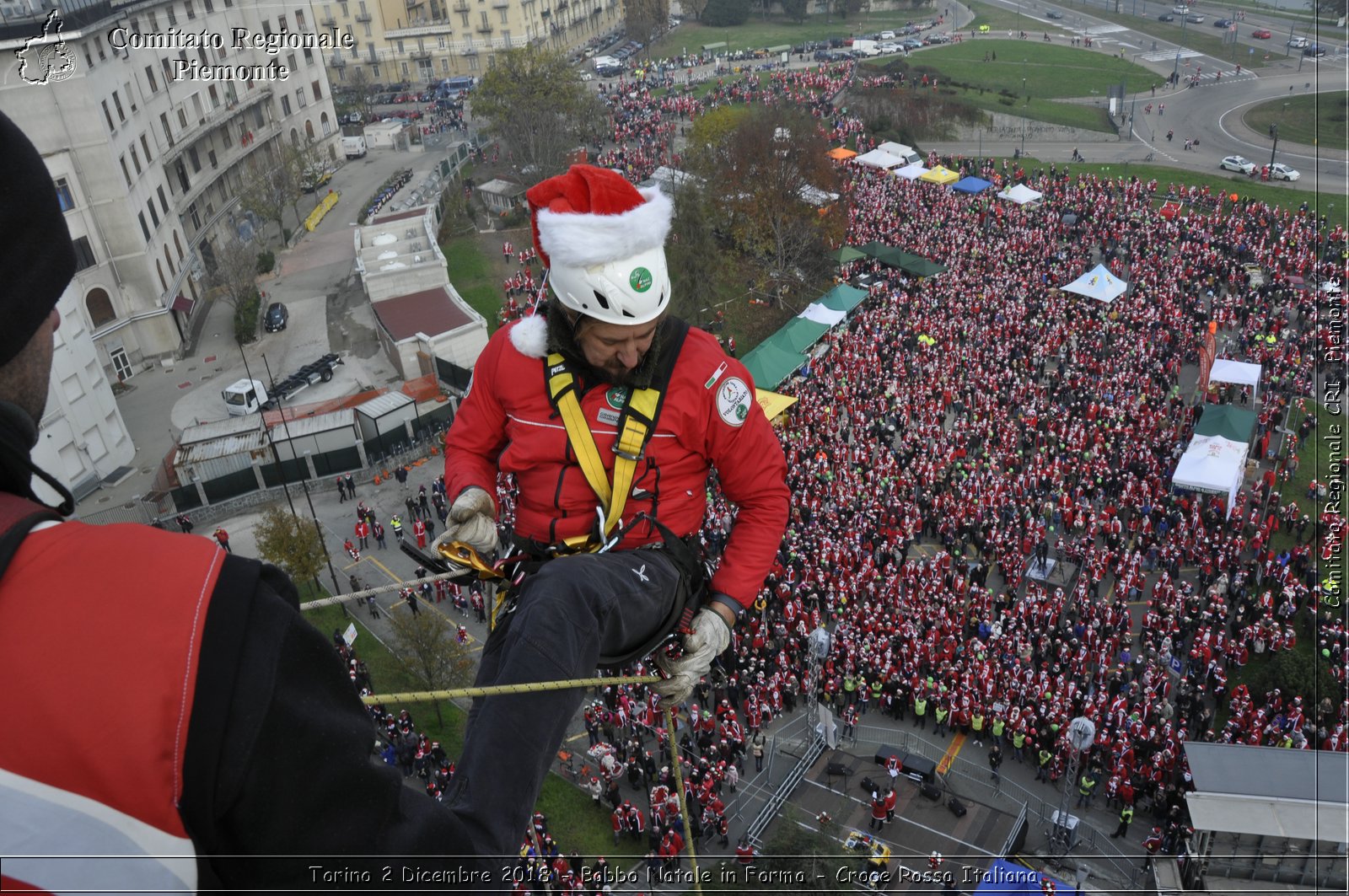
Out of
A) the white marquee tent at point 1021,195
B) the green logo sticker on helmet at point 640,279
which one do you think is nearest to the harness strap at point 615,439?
the green logo sticker on helmet at point 640,279

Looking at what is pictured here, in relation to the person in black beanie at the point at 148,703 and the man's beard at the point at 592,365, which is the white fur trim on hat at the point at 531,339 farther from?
the person in black beanie at the point at 148,703

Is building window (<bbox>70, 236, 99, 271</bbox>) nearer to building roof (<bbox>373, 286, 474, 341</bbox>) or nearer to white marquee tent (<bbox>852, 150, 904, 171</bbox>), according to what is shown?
building roof (<bbox>373, 286, 474, 341</bbox>)

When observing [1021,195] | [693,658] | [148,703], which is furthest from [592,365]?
[1021,195]

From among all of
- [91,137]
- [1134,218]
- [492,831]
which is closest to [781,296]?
[1134,218]

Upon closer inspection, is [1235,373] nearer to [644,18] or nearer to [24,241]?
[24,241]

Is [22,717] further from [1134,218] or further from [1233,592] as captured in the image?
[1134,218]

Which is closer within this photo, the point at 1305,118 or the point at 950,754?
the point at 950,754
